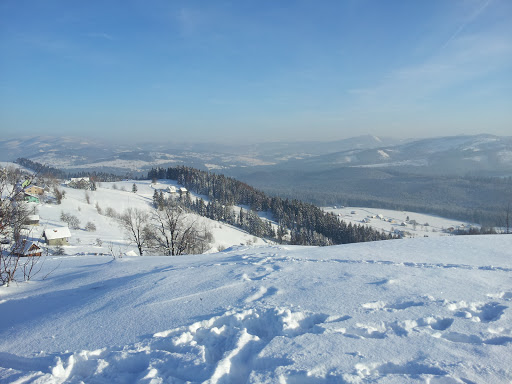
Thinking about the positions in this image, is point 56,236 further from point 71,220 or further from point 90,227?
point 71,220

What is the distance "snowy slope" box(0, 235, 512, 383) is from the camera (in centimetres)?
344

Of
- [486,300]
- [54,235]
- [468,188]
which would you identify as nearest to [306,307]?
[486,300]

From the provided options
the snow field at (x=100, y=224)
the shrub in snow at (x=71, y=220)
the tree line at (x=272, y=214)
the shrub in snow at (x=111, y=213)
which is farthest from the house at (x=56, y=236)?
the tree line at (x=272, y=214)

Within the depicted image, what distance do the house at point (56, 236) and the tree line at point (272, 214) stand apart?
36419 mm

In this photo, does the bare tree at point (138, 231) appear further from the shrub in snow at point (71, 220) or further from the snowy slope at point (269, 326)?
the snowy slope at point (269, 326)

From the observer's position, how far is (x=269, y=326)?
14.7ft

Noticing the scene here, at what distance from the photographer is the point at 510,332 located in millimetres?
4098

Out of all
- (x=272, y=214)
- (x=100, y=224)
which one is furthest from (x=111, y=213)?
(x=272, y=214)

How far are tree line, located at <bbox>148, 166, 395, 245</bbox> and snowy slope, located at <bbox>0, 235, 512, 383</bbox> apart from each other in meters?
51.7

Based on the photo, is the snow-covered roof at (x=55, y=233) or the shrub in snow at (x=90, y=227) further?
the shrub in snow at (x=90, y=227)

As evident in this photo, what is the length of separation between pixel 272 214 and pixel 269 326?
252 ft

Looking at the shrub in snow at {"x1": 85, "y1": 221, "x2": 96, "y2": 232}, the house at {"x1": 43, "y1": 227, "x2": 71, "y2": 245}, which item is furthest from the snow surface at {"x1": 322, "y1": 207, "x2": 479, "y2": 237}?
the house at {"x1": 43, "y1": 227, "x2": 71, "y2": 245}

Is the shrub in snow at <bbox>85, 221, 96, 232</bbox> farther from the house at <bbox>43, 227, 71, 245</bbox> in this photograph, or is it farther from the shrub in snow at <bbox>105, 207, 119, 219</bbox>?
the house at <bbox>43, 227, 71, 245</bbox>

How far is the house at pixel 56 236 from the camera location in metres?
32.8
